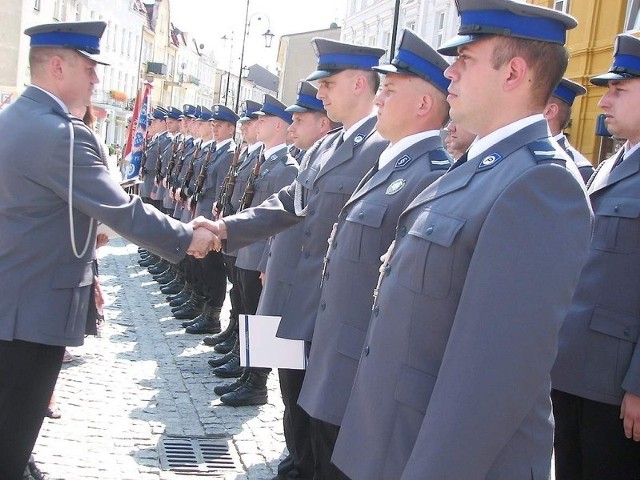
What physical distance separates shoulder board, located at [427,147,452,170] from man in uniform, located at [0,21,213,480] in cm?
161

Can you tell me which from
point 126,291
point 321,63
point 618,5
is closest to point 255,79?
point 618,5

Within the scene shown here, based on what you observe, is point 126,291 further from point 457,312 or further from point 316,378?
point 457,312

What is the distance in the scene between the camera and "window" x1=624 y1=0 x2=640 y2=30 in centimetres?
1879

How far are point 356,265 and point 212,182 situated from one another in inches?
241

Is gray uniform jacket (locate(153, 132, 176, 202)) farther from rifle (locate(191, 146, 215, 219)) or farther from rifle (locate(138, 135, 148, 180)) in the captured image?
rifle (locate(191, 146, 215, 219))

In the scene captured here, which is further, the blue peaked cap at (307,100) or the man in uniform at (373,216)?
the blue peaked cap at (307,100)

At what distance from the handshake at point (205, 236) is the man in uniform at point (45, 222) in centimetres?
51

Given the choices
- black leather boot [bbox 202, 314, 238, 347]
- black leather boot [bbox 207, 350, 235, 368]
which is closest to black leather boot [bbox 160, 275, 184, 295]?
black leather boot [bbox 202, 314, 238, 347]

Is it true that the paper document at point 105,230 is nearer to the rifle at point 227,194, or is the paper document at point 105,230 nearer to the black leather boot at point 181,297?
the rifle at point 227,194

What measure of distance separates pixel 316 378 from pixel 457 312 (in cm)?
137

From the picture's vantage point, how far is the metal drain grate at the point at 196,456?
4.52 meters

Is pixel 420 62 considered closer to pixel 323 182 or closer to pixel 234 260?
pixel 323 182

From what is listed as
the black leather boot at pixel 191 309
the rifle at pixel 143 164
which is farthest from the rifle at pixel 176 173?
the black leather boot at pixel 191 309

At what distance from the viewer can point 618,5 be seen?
1922 cm
